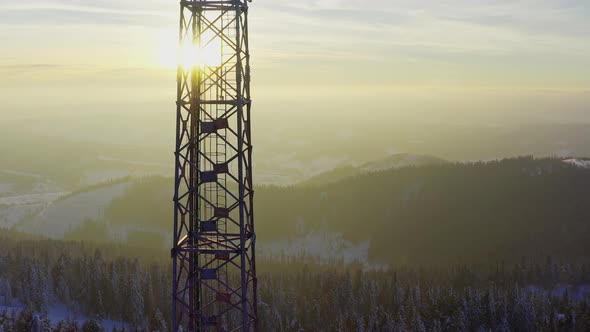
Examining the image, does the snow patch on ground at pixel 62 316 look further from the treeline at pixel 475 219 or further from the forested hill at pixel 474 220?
the forested hill at pixel 474 220

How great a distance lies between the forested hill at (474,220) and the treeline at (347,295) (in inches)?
1109

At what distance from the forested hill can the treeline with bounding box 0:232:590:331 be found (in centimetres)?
2816

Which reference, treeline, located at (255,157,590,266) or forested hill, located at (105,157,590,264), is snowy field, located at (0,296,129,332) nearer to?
treeline, located at (255,157,590,266)

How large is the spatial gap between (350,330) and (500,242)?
301 feet

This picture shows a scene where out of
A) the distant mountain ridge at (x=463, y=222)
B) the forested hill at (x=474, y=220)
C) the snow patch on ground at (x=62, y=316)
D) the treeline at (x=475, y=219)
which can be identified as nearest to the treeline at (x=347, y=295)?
the snow patch on ground at (x=62, y=316)

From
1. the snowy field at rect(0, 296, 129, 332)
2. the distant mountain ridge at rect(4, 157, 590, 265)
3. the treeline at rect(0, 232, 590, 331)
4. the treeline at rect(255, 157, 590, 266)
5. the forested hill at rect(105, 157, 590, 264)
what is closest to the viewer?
the treeline at rect(0, 232, 590, 331)

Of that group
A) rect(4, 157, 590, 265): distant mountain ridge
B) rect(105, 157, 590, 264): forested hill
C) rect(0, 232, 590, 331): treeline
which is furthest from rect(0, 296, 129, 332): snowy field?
rect(4, 157, 590, 265): distant mountain ridge

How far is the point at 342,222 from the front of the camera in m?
193

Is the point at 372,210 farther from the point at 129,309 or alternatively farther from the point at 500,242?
the point at 129,309

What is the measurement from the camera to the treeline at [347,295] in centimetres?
8581

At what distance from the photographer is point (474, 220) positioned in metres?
177

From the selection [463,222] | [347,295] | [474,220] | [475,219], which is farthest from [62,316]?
[475,219]

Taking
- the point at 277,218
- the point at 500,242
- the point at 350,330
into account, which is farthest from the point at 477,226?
the point at 350,330

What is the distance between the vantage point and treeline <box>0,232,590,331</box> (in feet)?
282
